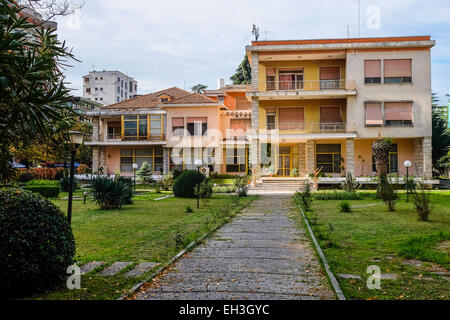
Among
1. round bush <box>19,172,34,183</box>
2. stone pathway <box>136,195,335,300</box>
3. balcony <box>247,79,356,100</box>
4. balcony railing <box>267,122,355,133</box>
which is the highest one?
balcony <box>247,79,356,100</box>

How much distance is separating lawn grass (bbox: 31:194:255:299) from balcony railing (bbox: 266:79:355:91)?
Answer: 1818 cm

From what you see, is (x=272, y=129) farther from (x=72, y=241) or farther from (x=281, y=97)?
(x=72, y=241)

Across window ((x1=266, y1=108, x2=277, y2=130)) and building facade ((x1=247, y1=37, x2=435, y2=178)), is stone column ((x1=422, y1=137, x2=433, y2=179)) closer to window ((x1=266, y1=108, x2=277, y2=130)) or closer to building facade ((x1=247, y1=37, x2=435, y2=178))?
building facade ((x1=247, y1=37, x2=435, y2=178))

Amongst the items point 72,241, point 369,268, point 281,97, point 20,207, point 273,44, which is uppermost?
point 273,44

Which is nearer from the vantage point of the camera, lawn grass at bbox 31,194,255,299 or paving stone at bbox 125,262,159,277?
lawn grass at bbox 31,194,255,299

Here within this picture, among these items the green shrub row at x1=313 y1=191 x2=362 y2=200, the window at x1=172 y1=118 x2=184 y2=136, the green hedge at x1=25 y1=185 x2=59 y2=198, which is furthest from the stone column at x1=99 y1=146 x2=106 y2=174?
the green shrub row at x1=313 y1=191 x2=362 y2=200

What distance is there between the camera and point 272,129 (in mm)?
30547

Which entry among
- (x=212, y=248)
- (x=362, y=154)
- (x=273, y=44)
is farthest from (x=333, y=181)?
(x=212, y=248)

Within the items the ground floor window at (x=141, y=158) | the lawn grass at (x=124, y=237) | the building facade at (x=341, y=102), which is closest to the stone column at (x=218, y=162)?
the ground floor window at (x=141, y=158)

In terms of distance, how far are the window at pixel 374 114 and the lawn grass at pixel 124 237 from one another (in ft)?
61.3

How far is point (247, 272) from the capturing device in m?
5.70

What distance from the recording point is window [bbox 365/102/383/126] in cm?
2869

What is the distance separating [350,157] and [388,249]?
21825mm

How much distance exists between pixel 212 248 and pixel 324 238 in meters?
2.44
